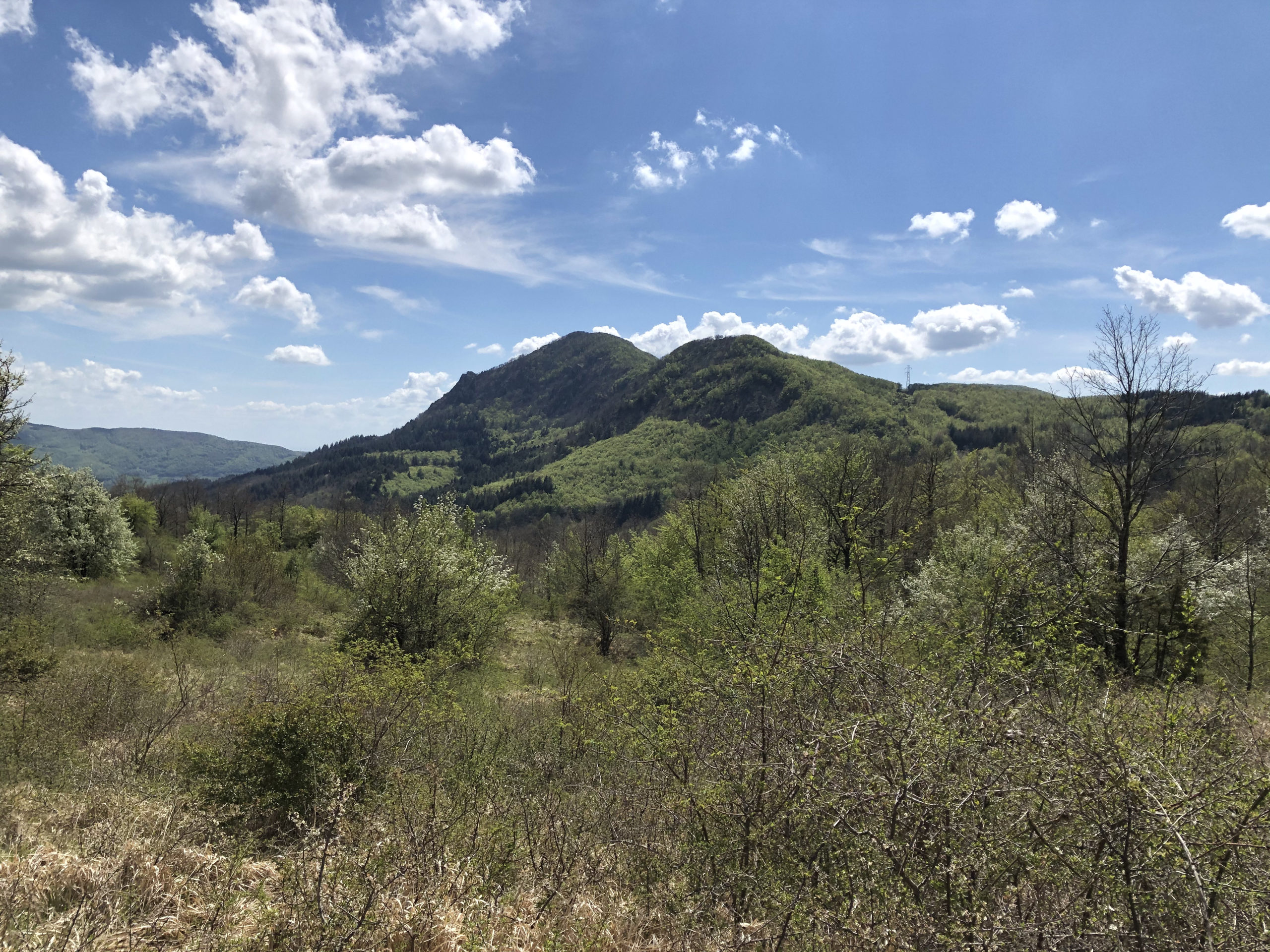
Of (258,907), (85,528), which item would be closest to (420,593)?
(258,907)

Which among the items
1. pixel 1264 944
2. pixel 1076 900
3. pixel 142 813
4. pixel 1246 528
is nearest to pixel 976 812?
pixel 1076 900

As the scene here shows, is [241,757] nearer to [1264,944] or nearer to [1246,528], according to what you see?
[1264,944]

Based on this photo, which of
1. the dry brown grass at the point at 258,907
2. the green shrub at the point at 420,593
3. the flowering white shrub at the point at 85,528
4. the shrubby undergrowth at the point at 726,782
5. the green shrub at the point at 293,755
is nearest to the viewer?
the shrubby undergrowth at the point at 726,782

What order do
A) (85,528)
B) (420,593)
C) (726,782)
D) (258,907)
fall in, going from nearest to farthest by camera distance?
(258,907) → (726,782) → (420,593) → (85,528)

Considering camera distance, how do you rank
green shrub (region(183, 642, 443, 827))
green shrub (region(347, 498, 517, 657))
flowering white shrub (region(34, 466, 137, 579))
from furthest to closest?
flowering white shrub (region(34, 466, 137, 579)) < green shrub (region(347, 498, 517, 657)) < green shrub (region(183, 642, 443, 827))

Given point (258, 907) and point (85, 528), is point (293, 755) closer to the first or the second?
point (258, 907)

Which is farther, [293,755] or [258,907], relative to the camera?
[293,755]

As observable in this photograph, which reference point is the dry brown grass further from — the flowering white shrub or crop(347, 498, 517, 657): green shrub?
the flowering white shrub

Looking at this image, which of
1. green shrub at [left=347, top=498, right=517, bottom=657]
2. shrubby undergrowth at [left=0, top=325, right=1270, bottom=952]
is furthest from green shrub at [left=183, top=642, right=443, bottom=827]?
green shrub at [left=347, top=498, right=517, bottom=657]

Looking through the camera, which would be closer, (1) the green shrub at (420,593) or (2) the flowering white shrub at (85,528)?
(1) the green shrub at (420,593)

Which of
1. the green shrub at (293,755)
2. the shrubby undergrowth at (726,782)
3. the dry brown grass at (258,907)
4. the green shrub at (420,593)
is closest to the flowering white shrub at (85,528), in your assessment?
the shrubby undergrowth at (726,782)

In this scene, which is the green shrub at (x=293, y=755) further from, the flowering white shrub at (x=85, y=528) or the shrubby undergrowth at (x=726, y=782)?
the flowering white shrub at (x=85, y=528)

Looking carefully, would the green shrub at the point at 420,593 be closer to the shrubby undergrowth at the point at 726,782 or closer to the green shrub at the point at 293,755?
the shrubby undergrowth at the point at 726,782

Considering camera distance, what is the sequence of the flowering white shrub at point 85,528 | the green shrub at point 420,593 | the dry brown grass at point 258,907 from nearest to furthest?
the dry brown grass at point 258,907
the green shrub at point 420,593
the flowering white shrub at point 85,528
